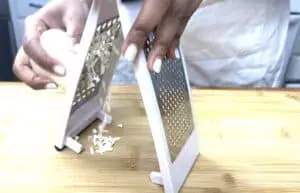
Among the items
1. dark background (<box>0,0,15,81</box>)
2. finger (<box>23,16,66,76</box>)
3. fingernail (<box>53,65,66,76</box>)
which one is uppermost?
finger (<box>23,16,66,76</box>)

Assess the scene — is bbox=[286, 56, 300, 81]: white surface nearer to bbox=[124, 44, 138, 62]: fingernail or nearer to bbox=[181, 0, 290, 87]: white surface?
bbox=[181, 0, 290, 87]: white surface

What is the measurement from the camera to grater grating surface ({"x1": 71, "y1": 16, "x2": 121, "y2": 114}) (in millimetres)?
577

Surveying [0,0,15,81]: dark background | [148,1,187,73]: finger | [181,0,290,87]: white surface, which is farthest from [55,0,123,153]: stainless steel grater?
[0,0,15,81]: dark background

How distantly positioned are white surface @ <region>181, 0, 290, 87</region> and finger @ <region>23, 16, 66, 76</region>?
34 centimetres

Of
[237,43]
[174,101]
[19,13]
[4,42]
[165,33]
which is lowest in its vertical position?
[4,42]

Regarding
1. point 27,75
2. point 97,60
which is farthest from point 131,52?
point 27,75

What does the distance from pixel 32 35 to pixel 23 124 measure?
14 centimetres

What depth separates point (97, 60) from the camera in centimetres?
61

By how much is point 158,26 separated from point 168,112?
0.12 metres

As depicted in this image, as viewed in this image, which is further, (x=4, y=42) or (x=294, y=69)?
(x=4, y=42)

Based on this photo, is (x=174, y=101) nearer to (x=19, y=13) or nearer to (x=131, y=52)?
(x=131, y=52)

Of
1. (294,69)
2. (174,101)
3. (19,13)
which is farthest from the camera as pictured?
(19,13)

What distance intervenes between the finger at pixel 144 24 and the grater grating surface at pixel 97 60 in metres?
0.10

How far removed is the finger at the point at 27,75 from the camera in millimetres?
643
